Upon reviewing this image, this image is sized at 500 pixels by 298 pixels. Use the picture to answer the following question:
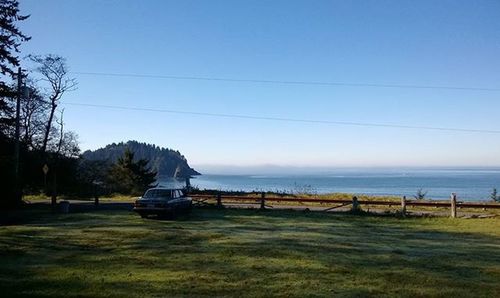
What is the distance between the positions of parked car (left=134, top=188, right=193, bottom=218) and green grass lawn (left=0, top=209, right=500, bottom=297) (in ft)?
7.81

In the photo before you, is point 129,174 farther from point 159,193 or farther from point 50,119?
point 159,193

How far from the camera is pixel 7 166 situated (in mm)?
29656

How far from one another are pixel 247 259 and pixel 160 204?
459 inches

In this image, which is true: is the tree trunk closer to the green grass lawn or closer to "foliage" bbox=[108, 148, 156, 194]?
"foliage" bbox=[108, 148, 156, 194]

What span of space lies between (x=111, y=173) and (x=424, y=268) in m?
60.4

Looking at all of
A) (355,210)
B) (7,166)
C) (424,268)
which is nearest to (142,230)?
(424,268)

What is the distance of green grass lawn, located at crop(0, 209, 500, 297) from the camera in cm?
880

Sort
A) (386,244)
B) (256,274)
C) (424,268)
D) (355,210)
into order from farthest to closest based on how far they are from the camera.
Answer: (355,210) → (386,244) → (424,268) → (256,274)

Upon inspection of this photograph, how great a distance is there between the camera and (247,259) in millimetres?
11695

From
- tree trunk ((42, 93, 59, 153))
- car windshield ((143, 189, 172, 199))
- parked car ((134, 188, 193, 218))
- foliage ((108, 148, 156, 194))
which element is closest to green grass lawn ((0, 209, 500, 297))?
parked car ((134, 188, 193, 218))

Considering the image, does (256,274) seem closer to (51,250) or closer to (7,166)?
(51,250)

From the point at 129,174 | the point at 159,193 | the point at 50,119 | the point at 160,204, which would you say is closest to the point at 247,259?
the point at 160,204

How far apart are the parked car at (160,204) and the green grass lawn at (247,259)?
2.38 m

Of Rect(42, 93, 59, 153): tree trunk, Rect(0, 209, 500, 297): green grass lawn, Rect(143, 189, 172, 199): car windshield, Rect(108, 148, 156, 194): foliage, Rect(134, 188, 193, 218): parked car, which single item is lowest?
Rect(0, 209, 500, 297): green grass lawn
